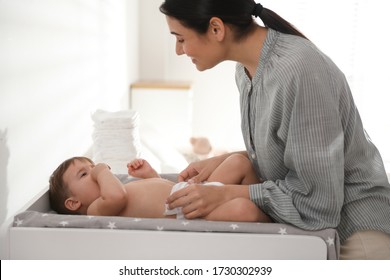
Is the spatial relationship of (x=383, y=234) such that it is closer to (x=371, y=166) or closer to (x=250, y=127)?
(x=371, y=166)

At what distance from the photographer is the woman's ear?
134 cm

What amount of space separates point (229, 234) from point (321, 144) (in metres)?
0.28

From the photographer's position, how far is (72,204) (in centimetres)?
149

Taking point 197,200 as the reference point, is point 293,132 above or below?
above

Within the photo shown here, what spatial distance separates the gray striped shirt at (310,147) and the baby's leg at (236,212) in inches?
1.2

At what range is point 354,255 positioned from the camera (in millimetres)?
1262

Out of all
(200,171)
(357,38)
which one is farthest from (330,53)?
(200,171)

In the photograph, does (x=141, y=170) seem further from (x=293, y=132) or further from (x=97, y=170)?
(x=293, y=132)

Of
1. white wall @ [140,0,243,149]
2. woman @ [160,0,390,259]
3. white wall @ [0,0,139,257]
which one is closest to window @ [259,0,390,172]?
white wall @ [140,0,243,149]

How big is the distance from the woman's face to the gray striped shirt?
0.12 m

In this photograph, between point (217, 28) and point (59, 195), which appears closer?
point (217, 28)

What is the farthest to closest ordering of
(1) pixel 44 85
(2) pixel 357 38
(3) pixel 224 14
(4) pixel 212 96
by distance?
1. (4) pixel 212 96
2. (2) pixel 357 38
3. (1) pixel 44 85
4. (3) pixel 224 14

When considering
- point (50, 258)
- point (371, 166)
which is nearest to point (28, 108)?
point (50, 258)

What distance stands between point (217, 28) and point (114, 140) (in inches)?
37.4
